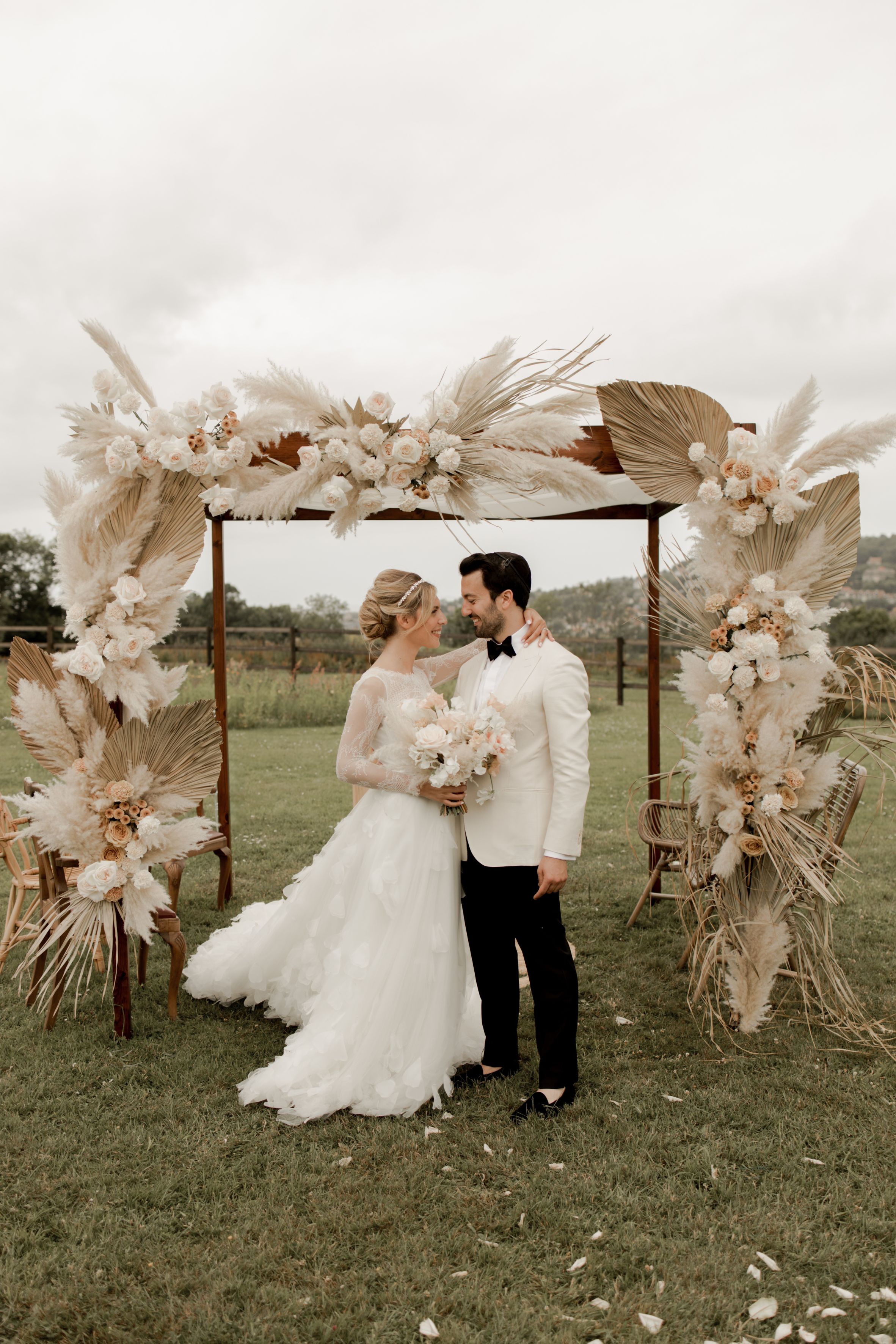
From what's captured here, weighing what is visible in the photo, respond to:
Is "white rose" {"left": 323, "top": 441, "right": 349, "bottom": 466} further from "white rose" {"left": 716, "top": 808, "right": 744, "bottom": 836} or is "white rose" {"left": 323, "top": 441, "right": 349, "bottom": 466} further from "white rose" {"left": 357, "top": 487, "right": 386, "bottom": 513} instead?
"white rose" {"left": 716, "top": 808, "right": 744, "bottom": 836}

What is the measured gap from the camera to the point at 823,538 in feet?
12.9

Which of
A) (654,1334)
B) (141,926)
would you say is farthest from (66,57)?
(654,1334)

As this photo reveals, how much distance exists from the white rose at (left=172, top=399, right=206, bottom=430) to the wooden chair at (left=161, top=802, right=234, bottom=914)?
7.10 ft

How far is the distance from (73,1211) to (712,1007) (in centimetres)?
295

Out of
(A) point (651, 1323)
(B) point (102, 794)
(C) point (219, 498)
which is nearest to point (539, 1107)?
(A) point (651, 1323)

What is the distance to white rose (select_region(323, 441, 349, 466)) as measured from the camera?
3.81m

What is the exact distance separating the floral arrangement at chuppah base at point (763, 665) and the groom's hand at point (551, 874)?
111 centimetres

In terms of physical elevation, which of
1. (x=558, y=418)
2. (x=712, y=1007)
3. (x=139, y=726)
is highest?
(x=558, y=418)

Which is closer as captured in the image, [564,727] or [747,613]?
[564,727]

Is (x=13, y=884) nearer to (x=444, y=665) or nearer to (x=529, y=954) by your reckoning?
(x=444, y=665)

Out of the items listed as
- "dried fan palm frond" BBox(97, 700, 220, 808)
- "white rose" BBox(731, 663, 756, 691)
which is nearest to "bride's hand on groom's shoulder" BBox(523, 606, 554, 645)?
"white rose" BBox(731, 663, 756, 691)

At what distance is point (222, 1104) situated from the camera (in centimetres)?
349

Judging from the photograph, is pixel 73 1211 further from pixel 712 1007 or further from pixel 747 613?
pixel 747 613

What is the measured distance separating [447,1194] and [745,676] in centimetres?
243
